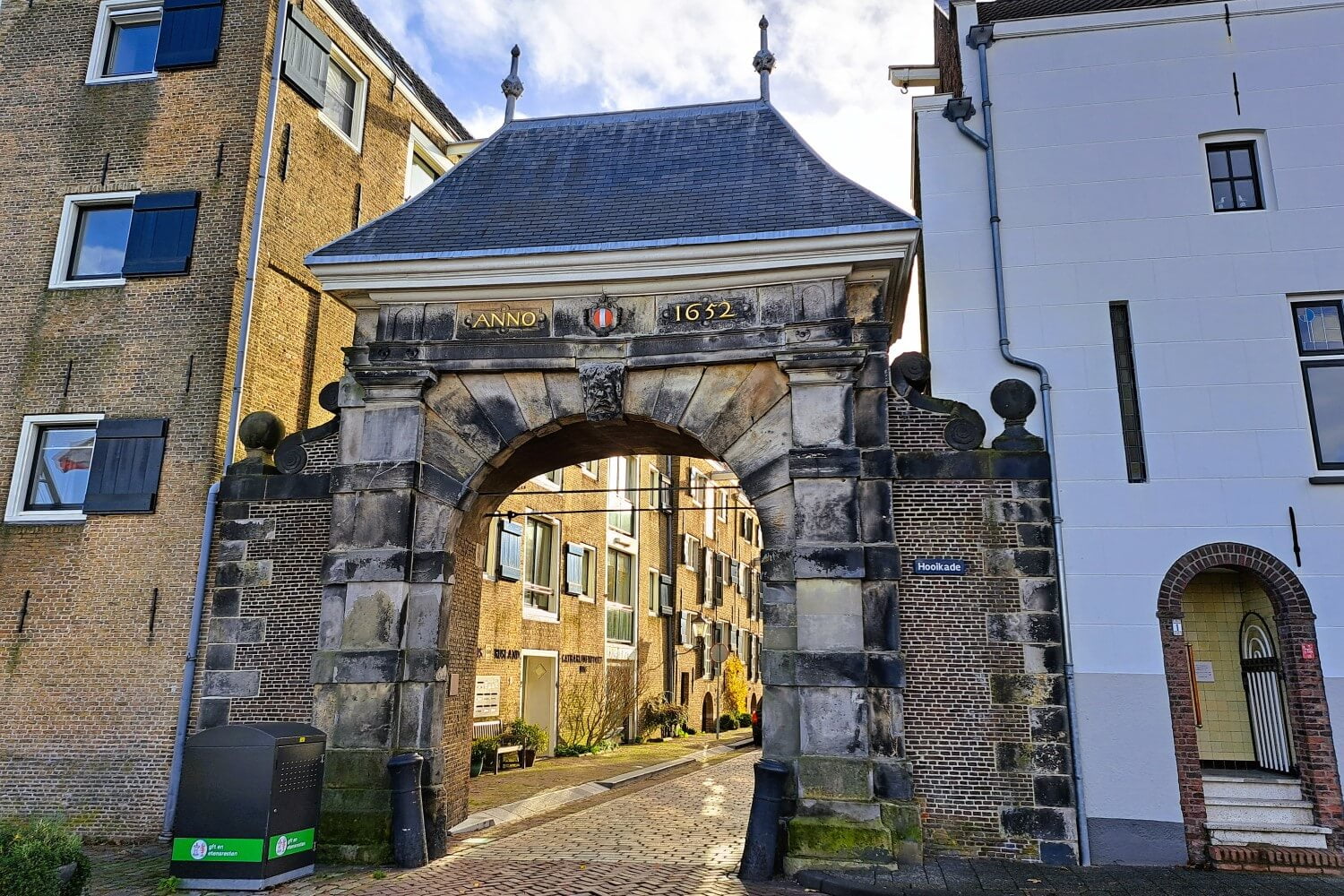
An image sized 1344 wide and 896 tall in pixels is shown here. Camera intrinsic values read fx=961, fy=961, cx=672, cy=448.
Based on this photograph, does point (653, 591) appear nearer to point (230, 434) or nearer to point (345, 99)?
point (345, 99)

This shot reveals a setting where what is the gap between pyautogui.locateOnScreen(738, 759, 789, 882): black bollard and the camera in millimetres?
9312

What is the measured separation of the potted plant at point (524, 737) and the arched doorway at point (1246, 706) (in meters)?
12.2

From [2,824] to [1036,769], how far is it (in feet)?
29.3

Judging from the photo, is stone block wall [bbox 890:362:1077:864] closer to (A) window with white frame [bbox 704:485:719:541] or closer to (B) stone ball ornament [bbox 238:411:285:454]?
(B) stone ball ornament [bbox 238:411:285:454]

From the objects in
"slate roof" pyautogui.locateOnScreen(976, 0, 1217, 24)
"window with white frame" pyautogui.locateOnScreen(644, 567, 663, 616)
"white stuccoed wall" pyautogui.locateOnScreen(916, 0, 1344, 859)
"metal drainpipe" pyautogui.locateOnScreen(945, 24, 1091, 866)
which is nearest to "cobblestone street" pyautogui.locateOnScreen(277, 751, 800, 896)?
"metal drainpipe" pyautogui.locateOnScreen(945, 24, 1091, 866)

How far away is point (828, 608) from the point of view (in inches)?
397

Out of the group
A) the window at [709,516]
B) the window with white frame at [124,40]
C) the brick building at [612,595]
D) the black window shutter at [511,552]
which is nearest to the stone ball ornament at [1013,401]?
the brick building at [612,595]

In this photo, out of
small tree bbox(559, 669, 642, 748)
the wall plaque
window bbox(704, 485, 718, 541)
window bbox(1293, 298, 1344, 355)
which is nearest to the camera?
window bbox(1293, 298, 1344, 355)

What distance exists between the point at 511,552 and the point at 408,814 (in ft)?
33.9

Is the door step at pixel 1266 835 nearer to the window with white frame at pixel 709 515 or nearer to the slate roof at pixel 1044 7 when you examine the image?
the slate roof at pixel 1044 7

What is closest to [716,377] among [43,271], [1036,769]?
[1036,769]

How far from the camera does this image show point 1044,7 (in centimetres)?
1259

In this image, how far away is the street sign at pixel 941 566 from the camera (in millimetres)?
10336

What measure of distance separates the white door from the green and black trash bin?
1230 centimetres
